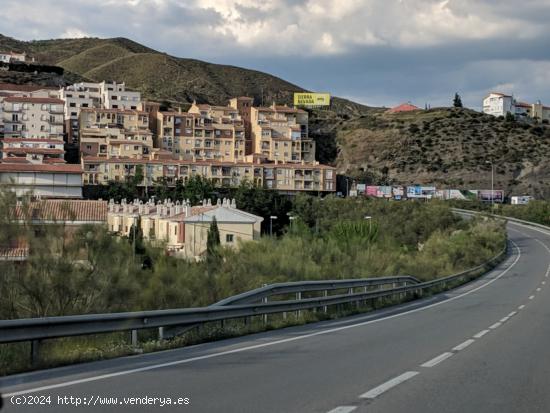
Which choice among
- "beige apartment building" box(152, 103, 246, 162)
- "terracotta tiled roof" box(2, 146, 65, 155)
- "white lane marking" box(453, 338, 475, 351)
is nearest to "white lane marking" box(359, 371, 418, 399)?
"white lane marking" box(453, 338, 475, 351)

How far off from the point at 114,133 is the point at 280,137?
113 feet

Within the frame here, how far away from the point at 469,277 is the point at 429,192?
83.0m

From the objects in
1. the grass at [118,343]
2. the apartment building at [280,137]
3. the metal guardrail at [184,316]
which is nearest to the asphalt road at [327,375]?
the grass at [118,343]

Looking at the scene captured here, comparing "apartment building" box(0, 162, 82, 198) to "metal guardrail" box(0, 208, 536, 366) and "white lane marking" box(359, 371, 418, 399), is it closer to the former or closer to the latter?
"metal guardrail" box(0, 208, 536, 366)

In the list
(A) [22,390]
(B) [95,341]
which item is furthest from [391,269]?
(A) [22,390]

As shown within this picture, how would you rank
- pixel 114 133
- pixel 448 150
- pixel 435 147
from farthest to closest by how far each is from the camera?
pixel 435 147 < pixel 448 150 < pixel 114 133

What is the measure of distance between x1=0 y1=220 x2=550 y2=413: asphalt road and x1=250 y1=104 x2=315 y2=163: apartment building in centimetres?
12448

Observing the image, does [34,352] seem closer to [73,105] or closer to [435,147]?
[73,105]

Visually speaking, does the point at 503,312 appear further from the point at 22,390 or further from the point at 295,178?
the point at 295,178

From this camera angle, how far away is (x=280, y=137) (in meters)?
147

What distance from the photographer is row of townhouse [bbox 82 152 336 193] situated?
112875 mm

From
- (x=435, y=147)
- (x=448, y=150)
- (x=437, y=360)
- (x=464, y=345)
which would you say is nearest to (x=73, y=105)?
(x=435, y=147)

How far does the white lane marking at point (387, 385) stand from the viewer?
866 centimetres

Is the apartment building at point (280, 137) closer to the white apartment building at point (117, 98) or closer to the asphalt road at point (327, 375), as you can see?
the white apartment building at point (117, 98)
